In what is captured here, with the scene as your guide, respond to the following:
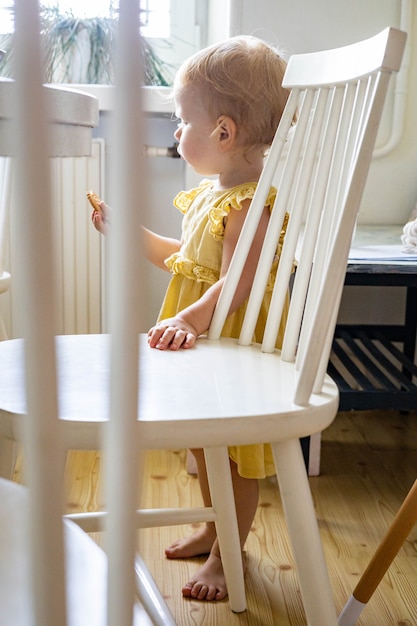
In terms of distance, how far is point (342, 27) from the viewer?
223 centimetres

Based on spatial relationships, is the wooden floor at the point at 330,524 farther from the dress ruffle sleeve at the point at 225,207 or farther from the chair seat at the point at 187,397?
the dress ruffle sleeve at the point at 225,207

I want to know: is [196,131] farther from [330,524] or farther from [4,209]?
[330,524]

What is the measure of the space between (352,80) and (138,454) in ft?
2.52

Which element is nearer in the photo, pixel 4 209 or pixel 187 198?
pixel 187 198

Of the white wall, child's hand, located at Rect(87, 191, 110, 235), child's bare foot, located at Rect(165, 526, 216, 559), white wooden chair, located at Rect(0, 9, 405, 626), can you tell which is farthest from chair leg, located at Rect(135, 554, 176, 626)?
the white wall

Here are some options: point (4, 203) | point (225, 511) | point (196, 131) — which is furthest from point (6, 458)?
point (4, 203)

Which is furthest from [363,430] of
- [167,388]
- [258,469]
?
[167,388]

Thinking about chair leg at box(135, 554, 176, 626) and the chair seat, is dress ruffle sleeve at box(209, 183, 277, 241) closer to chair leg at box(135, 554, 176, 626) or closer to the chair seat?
the chair seat

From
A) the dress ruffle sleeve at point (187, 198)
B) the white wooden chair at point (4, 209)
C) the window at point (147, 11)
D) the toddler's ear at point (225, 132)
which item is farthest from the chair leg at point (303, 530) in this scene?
the window at point (147, 11)

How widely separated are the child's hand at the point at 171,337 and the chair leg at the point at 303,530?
24 centimetres

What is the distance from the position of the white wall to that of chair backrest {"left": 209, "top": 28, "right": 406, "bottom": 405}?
111 centimetres

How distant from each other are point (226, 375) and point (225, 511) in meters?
0.37

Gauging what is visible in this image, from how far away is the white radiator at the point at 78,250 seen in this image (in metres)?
2.20

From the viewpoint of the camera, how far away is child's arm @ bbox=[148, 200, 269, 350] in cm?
108
